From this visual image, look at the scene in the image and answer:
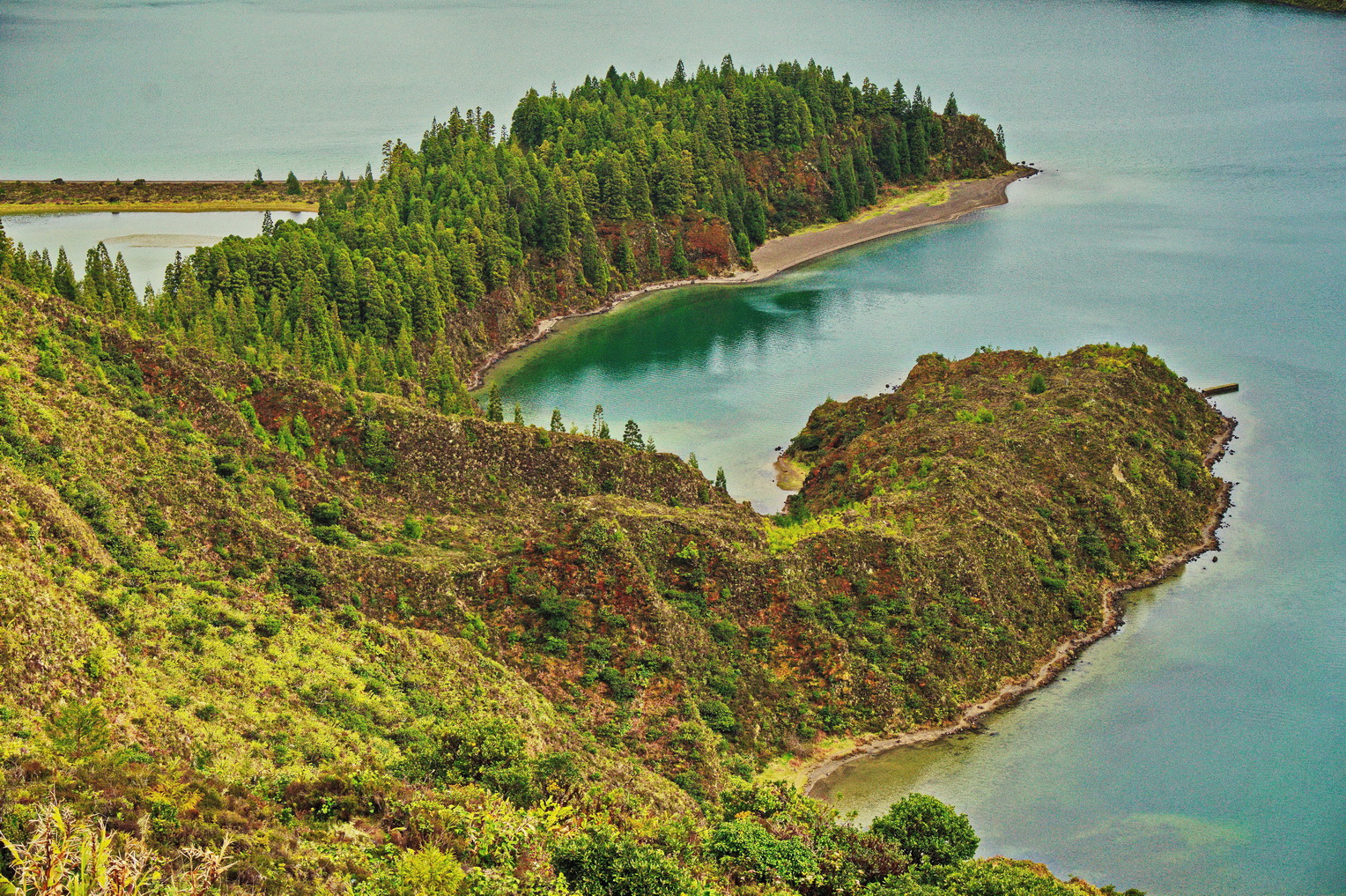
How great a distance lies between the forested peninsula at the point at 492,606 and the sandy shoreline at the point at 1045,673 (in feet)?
2.28

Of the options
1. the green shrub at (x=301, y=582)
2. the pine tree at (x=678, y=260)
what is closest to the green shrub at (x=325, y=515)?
the green shrub at (x=301, y=582)

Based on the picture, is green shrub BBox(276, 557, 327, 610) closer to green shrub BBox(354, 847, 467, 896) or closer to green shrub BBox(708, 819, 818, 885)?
green shrub BBox(708, 819, 818, 885)

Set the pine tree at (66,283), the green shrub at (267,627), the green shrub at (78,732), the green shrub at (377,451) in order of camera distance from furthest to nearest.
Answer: the pine tree at (66,283) → the green shrub at (377,451) → the green shrub at (267,627) → the green shrub at (78,732)

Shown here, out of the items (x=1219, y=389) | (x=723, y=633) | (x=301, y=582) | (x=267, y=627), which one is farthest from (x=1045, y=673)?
(x=1219, y=389)

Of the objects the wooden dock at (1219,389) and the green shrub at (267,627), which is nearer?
the green shrub at (267,627)

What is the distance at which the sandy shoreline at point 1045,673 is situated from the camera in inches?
2798

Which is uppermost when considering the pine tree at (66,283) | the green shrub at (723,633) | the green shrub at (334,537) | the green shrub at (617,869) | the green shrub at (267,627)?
the pine tree at (66,283)

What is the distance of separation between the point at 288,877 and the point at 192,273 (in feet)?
343

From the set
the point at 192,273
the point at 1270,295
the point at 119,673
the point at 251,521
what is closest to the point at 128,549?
the point at 251,521

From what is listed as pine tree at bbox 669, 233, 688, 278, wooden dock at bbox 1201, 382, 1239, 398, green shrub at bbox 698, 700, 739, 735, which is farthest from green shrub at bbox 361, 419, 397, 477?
pine tree at bbox 669, 233, 688, 278

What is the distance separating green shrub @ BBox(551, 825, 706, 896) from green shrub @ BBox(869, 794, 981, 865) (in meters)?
13.2

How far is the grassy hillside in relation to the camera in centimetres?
4438

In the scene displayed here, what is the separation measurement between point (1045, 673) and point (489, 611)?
33589 mm

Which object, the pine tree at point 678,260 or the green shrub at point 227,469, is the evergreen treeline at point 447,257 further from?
the green shrub at point 227,469
